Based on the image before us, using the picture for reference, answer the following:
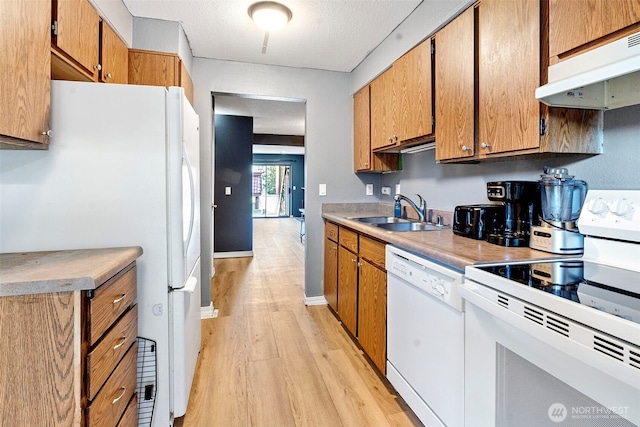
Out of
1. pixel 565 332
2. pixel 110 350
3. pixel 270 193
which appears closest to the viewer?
pixel 565 332

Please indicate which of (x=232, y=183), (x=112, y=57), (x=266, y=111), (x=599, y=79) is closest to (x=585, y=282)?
(x=599, y=79)

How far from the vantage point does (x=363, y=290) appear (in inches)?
87.1

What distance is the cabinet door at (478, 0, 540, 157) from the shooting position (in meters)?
1.33

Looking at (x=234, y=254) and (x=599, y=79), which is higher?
(x=599, y=79)

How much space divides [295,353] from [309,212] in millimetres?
Result: 1388

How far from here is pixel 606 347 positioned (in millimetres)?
674

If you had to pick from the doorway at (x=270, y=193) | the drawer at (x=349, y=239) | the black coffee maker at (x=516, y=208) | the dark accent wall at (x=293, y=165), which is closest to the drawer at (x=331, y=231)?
the drawer at (x=349, y=239)

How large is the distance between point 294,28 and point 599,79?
206cm

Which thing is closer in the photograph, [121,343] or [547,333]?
[547,333]

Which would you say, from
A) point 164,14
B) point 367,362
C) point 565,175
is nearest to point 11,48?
point 164,14

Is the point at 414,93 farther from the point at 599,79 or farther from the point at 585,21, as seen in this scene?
the point at 599,79

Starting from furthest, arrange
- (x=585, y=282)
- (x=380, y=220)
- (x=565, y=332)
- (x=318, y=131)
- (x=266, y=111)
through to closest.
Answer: (x=266, y=111)
(x=318, y=131)
(x=380, y=220)
(x=585, y=282)
(x=565, y=332)

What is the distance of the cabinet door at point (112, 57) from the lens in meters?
1.87

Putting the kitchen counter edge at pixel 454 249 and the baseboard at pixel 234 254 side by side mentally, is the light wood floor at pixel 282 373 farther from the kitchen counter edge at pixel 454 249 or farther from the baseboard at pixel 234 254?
the baseboard at pixel 234 254
